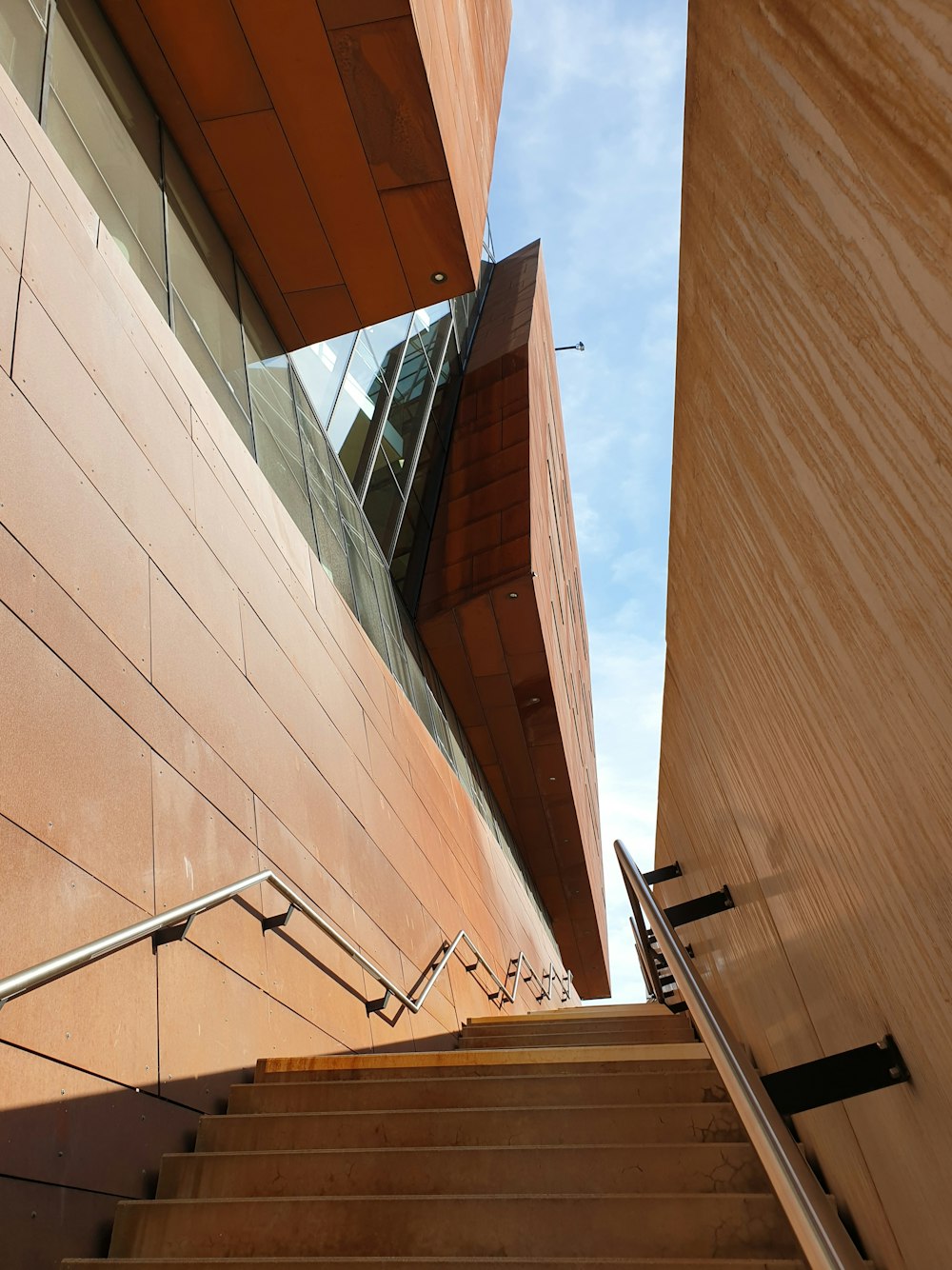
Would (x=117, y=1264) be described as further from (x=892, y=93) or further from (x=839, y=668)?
(x=892, y=93)

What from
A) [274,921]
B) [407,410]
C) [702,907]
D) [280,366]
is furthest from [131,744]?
[407,410]

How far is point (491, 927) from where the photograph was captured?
13.0m

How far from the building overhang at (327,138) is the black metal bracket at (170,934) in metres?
6.00

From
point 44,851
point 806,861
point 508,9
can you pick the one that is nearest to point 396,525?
point 508,9

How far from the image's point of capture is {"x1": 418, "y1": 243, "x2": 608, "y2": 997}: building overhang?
46.1ft

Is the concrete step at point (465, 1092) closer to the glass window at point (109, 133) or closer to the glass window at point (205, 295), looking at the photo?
the glass window at point (205, 295)

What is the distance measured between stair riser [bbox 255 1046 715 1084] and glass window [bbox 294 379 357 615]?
15.3 feet

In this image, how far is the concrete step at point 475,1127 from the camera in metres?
3.54

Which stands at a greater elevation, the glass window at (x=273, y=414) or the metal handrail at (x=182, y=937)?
the glass window at (x=273, y=414)

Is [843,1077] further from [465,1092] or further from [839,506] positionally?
[465,1092]

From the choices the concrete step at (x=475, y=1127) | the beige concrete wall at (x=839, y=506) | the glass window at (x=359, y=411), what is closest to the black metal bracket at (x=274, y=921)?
the concrete step at (x=475, y=1127)

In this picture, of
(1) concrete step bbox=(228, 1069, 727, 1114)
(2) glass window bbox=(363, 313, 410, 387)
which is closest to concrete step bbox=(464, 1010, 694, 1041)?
(1) concrete step bbox=(228, 1069, 727, 1114)

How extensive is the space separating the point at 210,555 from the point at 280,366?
400cm

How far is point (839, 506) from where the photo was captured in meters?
1.33
